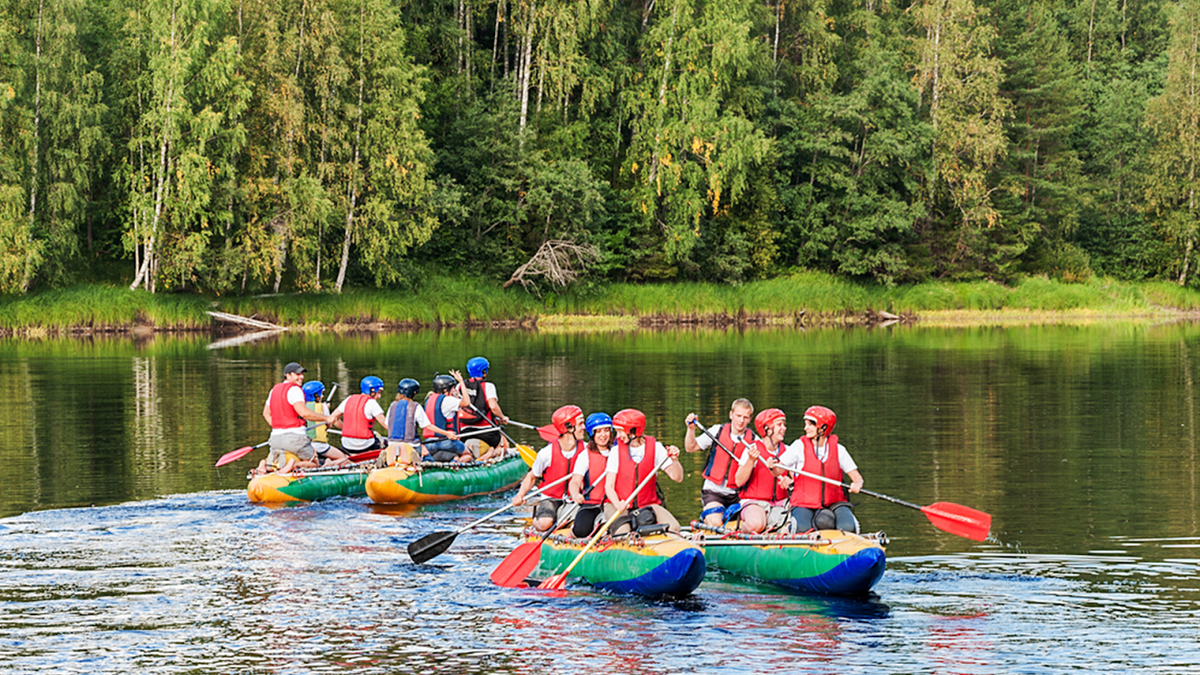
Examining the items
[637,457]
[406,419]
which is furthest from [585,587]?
[406,419]

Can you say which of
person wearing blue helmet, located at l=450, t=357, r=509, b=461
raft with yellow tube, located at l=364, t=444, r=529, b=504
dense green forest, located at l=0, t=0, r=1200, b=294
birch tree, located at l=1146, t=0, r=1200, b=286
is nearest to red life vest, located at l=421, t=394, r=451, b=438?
person wearing blue helmet, located at l=450, t=357, r=509, b=461

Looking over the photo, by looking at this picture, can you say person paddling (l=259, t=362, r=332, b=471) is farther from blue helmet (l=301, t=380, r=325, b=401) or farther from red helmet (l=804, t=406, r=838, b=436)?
red helmet (l=804, t=406, r=838, b=436)

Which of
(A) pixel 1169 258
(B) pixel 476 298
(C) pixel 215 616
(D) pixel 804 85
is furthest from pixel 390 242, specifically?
(C) pixel 215 616

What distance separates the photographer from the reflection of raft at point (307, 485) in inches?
746

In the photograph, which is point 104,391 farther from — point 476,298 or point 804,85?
point 804,85

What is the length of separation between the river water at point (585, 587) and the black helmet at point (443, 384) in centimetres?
184

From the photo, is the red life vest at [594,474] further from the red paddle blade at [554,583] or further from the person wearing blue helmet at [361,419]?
the person wearing blue helmet at [361,419]

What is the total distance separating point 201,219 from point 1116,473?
4300 cm

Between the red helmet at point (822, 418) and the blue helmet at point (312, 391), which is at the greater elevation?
the red helmet at point (822, 418)

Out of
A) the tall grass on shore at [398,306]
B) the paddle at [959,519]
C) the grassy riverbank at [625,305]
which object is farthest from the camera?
the tall grass on shore at [398,306]

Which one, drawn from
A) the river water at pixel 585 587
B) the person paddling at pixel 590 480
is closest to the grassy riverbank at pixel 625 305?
the river water at pixel 585 587

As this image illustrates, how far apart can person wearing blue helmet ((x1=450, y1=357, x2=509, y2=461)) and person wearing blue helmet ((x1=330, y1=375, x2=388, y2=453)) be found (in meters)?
1.27

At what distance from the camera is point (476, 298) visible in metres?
63.0

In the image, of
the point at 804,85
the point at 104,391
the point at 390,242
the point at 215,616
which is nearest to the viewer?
the point at 215,616
